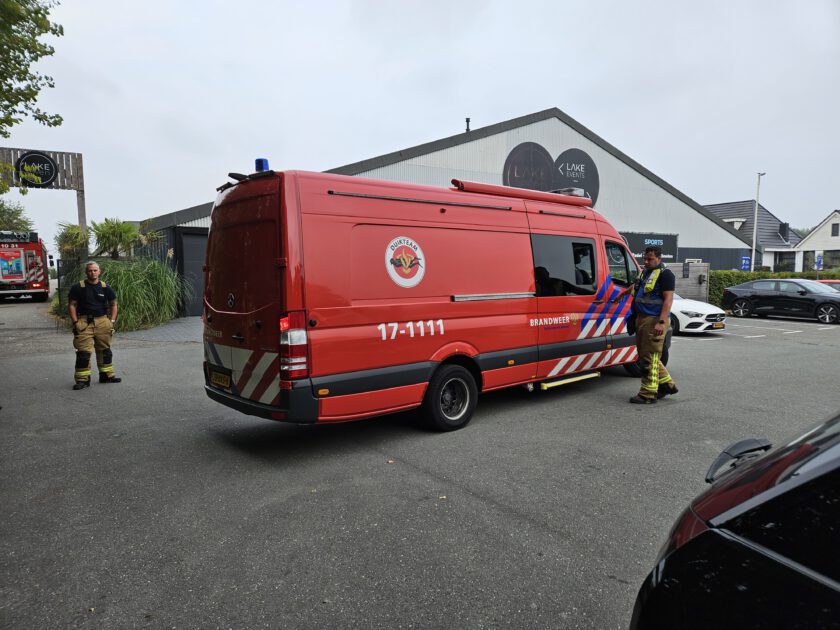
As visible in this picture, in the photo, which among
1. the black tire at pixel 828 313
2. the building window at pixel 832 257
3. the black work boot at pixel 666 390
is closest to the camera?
the black work boot at pixel 666 390

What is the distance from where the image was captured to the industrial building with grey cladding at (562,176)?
20.2m

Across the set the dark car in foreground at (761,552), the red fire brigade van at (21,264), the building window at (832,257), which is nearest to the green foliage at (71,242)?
the red fire brigade van at (21,264)

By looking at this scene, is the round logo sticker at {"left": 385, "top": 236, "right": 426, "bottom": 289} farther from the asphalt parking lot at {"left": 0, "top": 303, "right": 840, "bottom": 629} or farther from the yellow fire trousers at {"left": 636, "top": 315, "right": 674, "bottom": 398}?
the yellow fire trousers at {"left": 636, "top": 315, "right": 674, "bottom": 398}

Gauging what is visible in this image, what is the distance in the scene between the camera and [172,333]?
13.2 metres

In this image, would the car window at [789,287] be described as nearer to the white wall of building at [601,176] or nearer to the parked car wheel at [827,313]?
the parked car wheel at [827,313]

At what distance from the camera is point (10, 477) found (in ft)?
14.0

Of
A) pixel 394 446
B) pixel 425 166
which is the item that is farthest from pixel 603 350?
pixel 425 166

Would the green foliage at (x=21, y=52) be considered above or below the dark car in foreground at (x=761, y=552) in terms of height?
above

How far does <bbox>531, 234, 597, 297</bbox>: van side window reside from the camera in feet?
20.6

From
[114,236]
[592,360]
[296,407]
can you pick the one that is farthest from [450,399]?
[114,236]

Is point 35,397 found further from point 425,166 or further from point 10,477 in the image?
point 425,166

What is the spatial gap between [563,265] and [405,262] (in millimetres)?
2445

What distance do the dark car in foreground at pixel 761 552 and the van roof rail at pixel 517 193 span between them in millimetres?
4295

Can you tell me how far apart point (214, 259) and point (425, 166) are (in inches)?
665
